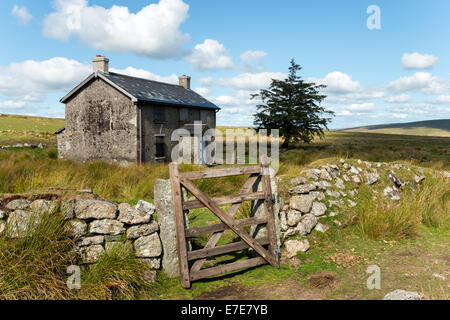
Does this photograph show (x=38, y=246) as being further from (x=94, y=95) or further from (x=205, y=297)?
(x=94, y=95)

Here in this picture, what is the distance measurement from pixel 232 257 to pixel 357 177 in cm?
467

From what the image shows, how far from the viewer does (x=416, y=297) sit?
436 centimetres

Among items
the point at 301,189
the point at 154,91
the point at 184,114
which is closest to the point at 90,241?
the point at 301,189

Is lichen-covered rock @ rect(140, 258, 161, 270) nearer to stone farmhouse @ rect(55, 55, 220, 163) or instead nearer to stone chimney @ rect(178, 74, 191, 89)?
stone farmhouse @ rect(55, 55, 220, 163)

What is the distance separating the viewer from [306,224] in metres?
7.31

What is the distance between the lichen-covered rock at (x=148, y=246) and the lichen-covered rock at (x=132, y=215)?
31 centimetres

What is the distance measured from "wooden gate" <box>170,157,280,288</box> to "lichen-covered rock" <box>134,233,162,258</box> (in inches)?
17.5

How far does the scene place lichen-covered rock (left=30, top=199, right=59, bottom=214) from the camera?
5.32 m

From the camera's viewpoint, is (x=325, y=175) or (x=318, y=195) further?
(x=325, y=175)

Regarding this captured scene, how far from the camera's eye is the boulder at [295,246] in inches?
271

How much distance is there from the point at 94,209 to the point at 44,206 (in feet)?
2.48

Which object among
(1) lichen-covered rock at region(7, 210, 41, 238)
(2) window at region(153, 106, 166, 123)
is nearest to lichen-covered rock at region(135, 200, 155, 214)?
(1) lichen-covered rock at region(7, 210, 41, 238)

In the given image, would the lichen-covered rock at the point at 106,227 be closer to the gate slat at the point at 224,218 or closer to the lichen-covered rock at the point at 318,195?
the gate slat at the point at 224,218

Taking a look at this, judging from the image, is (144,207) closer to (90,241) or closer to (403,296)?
(90,241)
